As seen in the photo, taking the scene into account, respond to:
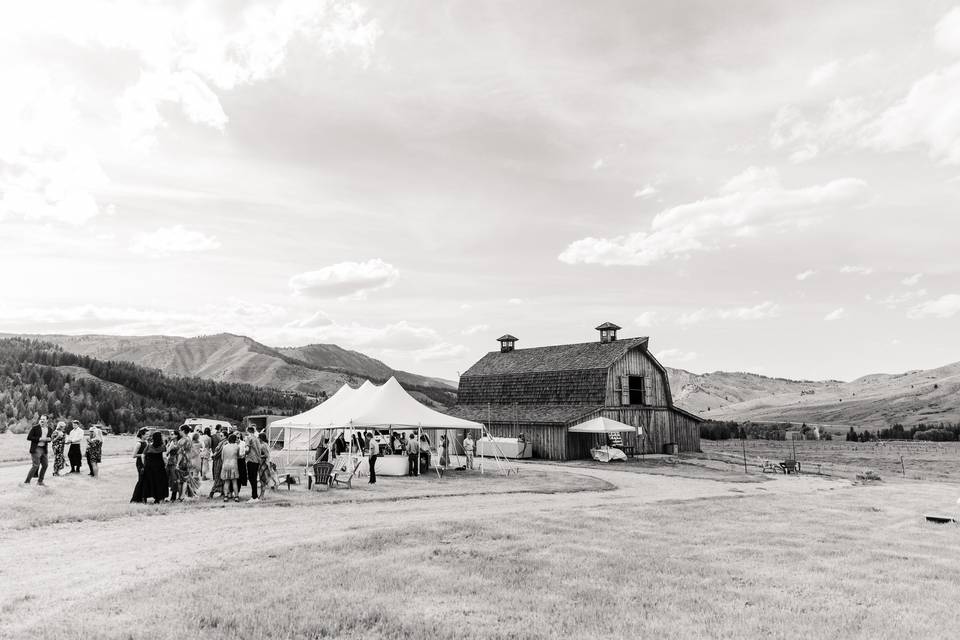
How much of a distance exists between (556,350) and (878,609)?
113 feet

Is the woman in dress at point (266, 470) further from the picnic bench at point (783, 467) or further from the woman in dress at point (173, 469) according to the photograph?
the picnic bench at point (783, 467)

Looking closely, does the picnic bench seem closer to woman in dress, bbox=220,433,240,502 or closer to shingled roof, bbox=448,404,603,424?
shingled roof, bbox=448,404,603,424

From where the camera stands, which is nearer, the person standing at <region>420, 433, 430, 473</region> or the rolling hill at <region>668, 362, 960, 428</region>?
the person standing at <region>420, 433, 430, 473</region>

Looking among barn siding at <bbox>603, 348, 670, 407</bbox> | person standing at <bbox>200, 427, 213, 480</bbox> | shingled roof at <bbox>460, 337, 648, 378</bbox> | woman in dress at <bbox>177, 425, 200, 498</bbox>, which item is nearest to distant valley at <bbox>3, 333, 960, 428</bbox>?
barn siding at <bbox>603, 348, 670, 407</bbox>

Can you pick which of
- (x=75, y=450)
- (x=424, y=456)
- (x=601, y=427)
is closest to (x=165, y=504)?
(x=75, y=450)

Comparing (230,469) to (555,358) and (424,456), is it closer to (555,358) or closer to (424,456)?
(424,456)

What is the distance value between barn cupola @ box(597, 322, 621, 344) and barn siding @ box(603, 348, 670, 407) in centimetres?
192

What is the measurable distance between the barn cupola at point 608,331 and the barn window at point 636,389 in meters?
2.78

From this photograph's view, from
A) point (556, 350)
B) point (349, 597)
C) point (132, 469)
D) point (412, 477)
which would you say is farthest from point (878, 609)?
point (556, 350)

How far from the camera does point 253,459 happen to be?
16.7m

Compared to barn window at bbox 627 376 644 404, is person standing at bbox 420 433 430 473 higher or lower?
lower

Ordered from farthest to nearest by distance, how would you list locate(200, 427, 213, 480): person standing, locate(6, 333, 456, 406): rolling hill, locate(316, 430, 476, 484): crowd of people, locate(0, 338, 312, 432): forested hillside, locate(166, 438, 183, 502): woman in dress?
locate(6, 333, 456, 406): rolling hill < locate(0, 338, 312, 432): forested hillside < locate(316, 430, 476, 484): crowd of people < locate(200, 427, 213, 480): person standing < locate(166, 438, 183, 502): woman in dress

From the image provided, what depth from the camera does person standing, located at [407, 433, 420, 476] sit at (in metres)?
23.5

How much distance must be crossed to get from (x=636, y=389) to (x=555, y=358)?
17.1 ft
